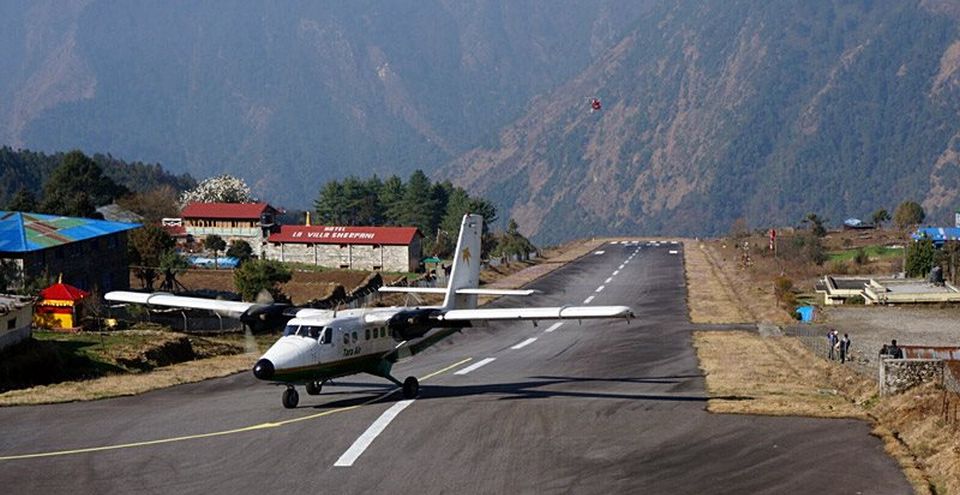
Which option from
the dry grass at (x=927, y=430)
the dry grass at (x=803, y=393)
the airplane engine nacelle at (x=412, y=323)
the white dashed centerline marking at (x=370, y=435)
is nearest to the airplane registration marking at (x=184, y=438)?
the white dashed centerline marking at (x=370, y=435)

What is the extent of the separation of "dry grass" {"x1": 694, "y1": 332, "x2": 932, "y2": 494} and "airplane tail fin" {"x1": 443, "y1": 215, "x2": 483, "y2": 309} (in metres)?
10.5

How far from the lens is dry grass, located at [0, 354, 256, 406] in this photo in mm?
37484

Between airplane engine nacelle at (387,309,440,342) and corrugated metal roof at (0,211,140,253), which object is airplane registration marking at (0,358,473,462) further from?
corrugated metal roof at (0,211,140,253)

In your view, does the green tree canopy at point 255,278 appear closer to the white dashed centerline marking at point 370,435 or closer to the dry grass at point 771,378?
the dry grass at point 771,378

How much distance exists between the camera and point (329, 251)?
121000 mm

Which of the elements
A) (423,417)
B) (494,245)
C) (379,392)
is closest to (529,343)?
(379,392)

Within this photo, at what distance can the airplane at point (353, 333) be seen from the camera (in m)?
33.4

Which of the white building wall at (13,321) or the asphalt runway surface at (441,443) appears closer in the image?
the asphalt runway surface at (441,443)

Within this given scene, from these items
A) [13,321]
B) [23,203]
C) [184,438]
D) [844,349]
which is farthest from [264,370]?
[23,203]

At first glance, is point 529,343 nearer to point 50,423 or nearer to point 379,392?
point 379,392

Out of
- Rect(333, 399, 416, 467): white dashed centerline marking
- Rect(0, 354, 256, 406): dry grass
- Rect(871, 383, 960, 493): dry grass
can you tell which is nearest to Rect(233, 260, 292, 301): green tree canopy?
Rect(0, 354, 256, 406): dry grass

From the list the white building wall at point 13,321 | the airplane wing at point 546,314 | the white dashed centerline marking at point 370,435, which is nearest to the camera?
the white dashed centerline marking at point 370,435

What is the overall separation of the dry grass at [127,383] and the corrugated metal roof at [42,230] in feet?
95.1

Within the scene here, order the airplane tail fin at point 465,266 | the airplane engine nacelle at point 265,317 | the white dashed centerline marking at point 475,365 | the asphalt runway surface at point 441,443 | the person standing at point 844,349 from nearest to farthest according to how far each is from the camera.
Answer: the asphalt runway surface at point 441,443 → the airplane engine nacelle at point 265,317 → the airplane tail fin at point 465,266 → the white dashed centerline marking at point 475,365 → the person standing at point 844,349
